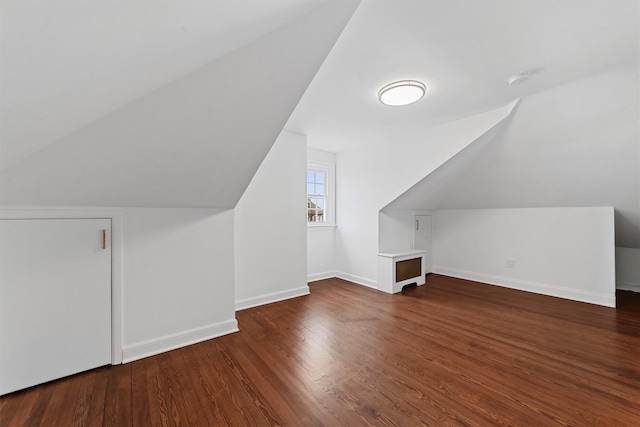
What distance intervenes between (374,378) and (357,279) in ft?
8.42

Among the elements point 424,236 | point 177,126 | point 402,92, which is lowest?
point 424,236

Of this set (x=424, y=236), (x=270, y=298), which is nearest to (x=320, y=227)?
(x=270, y=298)

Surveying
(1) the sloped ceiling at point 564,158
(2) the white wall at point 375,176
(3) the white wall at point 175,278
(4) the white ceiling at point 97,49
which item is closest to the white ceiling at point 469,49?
(1) the sloped ceiling at point 564,158

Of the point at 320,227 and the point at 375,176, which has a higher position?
the point at 375,176

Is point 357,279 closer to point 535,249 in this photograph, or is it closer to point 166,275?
point 535,249

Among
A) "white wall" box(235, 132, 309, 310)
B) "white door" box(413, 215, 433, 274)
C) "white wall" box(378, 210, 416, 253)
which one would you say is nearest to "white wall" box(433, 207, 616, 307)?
"white door" box(413, 215, 433, 274)

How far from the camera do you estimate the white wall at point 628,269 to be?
12.8ft

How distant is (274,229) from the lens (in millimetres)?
3525

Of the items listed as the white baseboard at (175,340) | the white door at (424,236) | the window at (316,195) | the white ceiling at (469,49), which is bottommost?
the white baseboard at (175,340)

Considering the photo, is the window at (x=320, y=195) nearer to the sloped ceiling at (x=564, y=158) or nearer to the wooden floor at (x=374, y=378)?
the sloped ceiling at (x=564, y=158)

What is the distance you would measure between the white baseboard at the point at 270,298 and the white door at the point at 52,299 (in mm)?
1393

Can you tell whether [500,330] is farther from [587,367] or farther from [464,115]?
[464,115]

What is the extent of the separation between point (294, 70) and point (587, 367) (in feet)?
10.2

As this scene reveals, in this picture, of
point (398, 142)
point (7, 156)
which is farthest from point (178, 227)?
point (398, 142)
